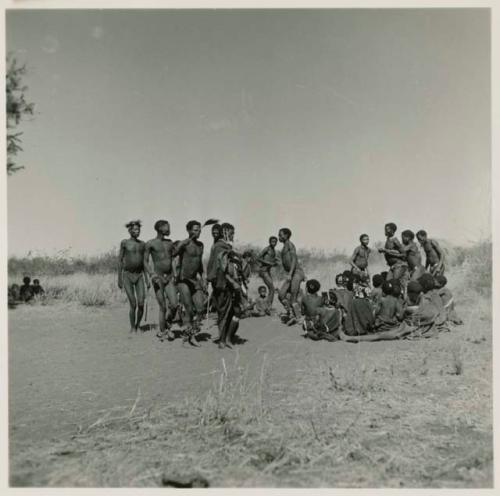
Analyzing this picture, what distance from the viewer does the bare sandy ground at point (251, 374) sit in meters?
5.75

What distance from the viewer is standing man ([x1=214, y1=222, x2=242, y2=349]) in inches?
310

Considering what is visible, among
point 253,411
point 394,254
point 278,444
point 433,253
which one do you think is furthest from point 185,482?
point 433,253

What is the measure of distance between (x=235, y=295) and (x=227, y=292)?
0.12m

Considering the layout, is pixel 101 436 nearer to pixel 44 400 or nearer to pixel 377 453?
pixel 44 400

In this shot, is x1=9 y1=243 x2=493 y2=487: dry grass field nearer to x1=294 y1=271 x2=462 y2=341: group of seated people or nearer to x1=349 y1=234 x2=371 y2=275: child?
x1=294 y1=271 x2=462 y2=341: group of seated people

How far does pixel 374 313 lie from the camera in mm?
8758

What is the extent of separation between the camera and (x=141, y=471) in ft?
16.5

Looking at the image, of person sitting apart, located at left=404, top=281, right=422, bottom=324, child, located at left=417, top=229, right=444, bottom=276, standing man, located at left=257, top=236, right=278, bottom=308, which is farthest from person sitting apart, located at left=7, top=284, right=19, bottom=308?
child, located at left=417, top=229, right=444, bottom=276

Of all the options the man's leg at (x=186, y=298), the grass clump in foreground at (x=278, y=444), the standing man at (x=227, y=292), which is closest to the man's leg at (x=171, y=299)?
the man's leg at (x=186, y=298)

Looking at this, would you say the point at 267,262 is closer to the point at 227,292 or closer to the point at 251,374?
the point at 227,292

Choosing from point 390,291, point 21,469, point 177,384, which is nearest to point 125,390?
point 177,384

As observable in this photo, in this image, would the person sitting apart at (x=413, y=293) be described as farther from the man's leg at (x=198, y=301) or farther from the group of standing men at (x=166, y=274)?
the man's leg at (x=198, y=301)

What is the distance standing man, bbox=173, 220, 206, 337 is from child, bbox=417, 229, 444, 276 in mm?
3947
